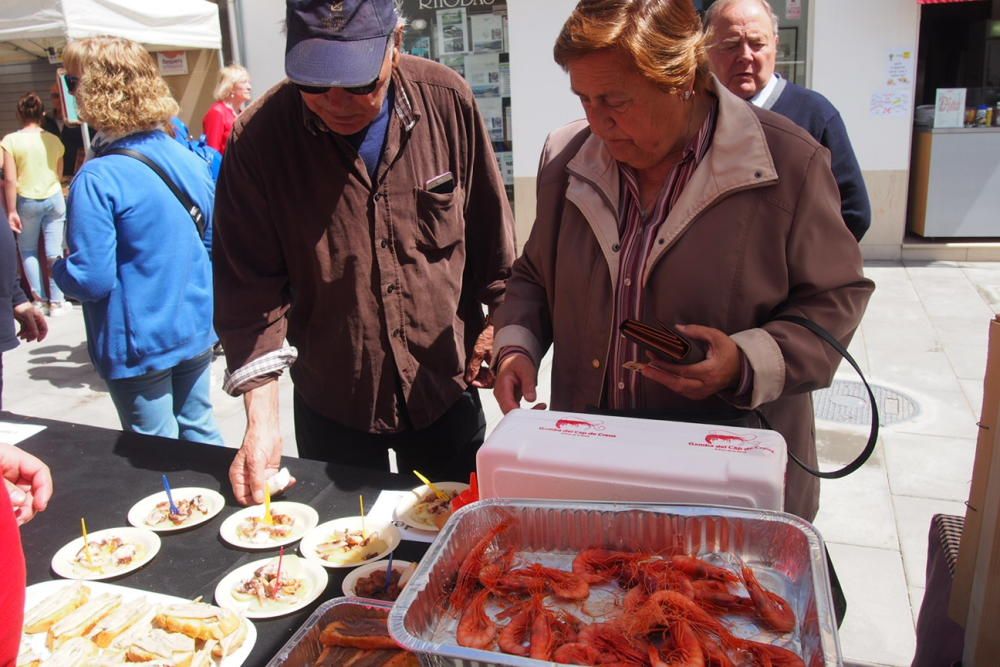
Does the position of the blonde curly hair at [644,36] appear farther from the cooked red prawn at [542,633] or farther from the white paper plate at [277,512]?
the white paper plate at [277,512]

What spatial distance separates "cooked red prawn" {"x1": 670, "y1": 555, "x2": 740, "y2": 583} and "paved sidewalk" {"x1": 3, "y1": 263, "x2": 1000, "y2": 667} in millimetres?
1705

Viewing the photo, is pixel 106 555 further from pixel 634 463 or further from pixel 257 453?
pixel 634 463

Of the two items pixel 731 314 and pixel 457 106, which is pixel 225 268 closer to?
pixel 457 106

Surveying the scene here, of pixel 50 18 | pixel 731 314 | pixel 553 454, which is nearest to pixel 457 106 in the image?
pixel 731 314

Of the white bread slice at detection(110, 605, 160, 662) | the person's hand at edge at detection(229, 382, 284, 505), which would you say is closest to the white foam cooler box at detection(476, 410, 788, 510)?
the white bread slice at detection(110, 605, 160, 662)

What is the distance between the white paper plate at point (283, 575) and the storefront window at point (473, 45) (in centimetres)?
690

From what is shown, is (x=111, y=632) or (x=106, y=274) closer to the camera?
(x=111, y=632)

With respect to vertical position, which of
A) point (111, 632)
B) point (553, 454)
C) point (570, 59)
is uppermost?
point (570, 59)

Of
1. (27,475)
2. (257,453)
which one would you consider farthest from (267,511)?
(27,475)

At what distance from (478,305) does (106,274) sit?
154cm

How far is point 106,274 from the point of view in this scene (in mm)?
3049

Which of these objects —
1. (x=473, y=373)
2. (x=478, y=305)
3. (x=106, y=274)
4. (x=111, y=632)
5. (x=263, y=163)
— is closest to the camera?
(x=111, y=632)

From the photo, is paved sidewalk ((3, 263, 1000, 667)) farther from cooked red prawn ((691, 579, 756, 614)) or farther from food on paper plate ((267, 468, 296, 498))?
food on paper plate ((267, 468, 296, 498))

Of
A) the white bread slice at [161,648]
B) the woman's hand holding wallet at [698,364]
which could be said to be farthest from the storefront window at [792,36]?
the white bread slice at [161,648]
